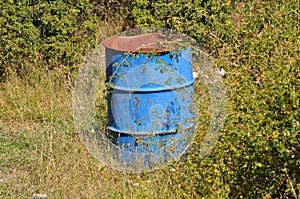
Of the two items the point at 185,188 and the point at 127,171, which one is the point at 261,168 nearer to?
the point at 185,188

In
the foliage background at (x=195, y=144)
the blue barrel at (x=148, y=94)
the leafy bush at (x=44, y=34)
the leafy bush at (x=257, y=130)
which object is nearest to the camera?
the leafy bush at (x=257, y=130)

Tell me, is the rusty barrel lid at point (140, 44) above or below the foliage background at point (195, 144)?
above

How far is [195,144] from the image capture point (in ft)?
12.7

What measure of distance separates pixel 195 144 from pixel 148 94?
687 mm

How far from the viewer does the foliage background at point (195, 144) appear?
317cm

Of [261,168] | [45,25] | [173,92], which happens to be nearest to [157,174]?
[173,92]

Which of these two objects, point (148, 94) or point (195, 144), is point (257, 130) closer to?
point (195, 144)

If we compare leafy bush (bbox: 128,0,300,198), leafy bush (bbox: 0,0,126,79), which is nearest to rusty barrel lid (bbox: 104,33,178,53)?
leafy bush (bbox: 128,0,300,198)

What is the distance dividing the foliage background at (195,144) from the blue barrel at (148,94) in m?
0.29

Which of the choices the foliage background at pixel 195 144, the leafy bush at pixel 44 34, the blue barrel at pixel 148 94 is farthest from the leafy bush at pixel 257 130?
the leafy bush at pixel 44 34

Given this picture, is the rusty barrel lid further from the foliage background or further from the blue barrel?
the foliage background

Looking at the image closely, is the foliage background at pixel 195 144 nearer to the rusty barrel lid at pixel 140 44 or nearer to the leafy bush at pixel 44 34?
the leafy bush at pixel 44 34

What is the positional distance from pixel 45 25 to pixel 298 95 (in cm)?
394

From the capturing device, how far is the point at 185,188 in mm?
3758
